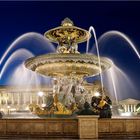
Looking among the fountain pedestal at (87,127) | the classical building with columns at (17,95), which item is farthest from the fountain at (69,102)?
the classical building with columns at (17,95)

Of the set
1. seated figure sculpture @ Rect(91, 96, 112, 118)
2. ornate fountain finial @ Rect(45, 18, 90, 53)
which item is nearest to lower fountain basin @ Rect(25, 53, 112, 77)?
ornate fountain finial @ Rect(45, 18, 90, 53)

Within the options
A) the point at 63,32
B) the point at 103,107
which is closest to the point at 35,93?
the point at 63,32

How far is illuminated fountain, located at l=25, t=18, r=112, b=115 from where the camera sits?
20.4 m

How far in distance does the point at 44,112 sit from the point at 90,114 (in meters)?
5.49

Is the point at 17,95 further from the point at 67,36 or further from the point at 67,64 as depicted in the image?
the point at 67,64

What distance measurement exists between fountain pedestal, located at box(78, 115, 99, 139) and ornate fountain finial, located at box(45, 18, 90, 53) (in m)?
9.03

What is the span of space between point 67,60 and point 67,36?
12.6 feet

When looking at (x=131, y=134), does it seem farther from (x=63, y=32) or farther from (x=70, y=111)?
(x=63, y=32)

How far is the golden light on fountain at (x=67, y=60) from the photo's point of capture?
67.3 ft

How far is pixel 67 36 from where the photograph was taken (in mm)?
23938

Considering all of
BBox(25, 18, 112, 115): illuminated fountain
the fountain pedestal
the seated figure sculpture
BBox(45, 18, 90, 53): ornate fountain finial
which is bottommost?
the fountain pedestal

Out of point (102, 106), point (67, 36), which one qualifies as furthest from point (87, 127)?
point (67, 36)

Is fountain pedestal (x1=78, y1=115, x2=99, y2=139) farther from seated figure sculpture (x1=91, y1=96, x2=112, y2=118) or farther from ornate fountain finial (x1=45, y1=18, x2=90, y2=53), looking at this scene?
ornate fountain finial (x1=45, y1=18, x2=90, y2=53)

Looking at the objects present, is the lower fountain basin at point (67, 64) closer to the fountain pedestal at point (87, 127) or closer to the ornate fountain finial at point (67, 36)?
the ornate fountain finial at point (67, 36)
